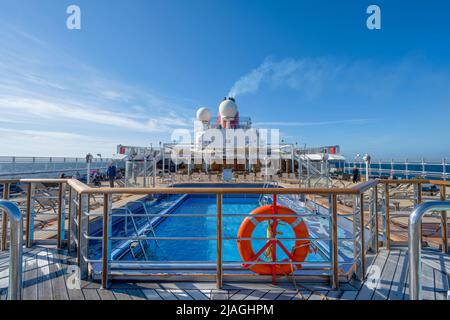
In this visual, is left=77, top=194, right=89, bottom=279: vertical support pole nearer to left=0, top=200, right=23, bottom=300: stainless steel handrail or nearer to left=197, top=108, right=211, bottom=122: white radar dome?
left=0, top=200, right=23, bottom=300: stainless steel handrail

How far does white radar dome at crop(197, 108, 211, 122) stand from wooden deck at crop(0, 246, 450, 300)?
2008 centimetres

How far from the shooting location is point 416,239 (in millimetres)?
1093

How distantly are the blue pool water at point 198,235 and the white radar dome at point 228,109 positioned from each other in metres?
13.4

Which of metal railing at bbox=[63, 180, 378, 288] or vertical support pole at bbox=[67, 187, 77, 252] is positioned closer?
metal railing at bbox=[63, 180, 378, 288]

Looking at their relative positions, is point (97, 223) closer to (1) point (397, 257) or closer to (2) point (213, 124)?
(1) point (397, 257)

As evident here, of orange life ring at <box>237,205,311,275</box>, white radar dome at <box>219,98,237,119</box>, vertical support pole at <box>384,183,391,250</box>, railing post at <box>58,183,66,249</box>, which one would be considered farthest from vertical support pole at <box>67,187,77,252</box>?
white radar dome at <box>219,98,237,119</box>

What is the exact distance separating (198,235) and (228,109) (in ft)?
54.7

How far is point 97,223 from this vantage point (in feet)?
12.8

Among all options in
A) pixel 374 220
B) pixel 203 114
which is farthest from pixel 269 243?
pixel 203 114

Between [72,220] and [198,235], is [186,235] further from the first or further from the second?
[72,220]

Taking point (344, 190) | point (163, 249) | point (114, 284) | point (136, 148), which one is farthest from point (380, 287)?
point (136, 148)

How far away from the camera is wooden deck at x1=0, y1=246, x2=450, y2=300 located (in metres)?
1.67

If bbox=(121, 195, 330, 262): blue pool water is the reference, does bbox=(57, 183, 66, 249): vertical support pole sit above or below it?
above
